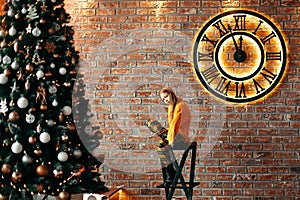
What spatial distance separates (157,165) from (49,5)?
6.93 feet

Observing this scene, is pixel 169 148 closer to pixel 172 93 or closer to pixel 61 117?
pixel 172 93

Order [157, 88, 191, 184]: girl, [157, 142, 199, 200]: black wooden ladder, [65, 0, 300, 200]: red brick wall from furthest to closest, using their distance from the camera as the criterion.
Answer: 1. [65, 0, 300, 200]: red brick wall
2. [157, 88, 191, 184]: girl
3. [157, 142, 199, 200]: black wooden ladder

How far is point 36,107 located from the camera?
2482 millimetres

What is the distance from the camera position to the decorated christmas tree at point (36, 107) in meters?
2.42

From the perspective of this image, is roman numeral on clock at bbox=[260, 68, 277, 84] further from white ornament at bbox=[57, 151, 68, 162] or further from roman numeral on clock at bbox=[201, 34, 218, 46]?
white ornament at bbox=[57, 151, 68, 162]

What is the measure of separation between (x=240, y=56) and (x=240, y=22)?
30 cm

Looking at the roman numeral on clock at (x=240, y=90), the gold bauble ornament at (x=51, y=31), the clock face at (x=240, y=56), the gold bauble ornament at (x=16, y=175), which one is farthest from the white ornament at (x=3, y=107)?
the roman numeral on clock at (x=240, y=90)

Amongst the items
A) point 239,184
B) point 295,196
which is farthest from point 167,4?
point 295,196

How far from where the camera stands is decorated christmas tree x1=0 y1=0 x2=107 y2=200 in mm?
2424

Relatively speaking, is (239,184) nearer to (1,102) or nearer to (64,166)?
(64,166)

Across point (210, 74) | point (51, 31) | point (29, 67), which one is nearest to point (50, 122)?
point (29, 67)

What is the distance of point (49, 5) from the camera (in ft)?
8.47

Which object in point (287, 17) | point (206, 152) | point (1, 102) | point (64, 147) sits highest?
point (287, 17)

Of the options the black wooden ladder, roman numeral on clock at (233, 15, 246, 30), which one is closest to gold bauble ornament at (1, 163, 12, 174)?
the black wooden ladder
